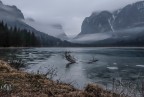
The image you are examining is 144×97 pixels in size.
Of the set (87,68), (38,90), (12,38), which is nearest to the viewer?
(38,90)

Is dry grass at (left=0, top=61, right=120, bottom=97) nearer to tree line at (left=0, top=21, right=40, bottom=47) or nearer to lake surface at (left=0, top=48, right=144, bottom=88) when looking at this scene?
lake surface at (left=0, top=48, right=144, bottom=88)

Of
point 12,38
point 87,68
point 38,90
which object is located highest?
point 12,38

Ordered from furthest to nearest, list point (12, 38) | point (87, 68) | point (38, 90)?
point (12, 38)
point (87, 68)
point (38, 90)

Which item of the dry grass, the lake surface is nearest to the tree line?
the lake surface

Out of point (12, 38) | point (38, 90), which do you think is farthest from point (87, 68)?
point (12, 38)

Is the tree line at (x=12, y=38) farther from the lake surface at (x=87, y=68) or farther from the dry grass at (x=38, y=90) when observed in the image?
the dry grass at (x=38, y=90)

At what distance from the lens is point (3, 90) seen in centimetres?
992

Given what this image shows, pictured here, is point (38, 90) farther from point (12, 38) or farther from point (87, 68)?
point (12, 38)

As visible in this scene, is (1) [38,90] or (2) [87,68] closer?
(1) [38,90]

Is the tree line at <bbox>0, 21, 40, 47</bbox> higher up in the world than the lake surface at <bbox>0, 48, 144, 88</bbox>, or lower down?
higher up

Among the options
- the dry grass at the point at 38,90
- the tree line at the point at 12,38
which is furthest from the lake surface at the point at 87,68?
the tree line at the point at 12,38

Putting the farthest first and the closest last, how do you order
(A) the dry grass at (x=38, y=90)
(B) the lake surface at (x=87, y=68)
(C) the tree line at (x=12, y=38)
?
(C) the tree line at (x=12, y=38), (B) the lake surface at (x=87, y=68), (A) the dry grass at (x=38, y=90)

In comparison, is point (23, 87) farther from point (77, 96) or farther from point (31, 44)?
point (31, 44)

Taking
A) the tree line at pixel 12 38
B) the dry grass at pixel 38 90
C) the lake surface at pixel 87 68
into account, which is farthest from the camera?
the tree line at pixel 12 38
